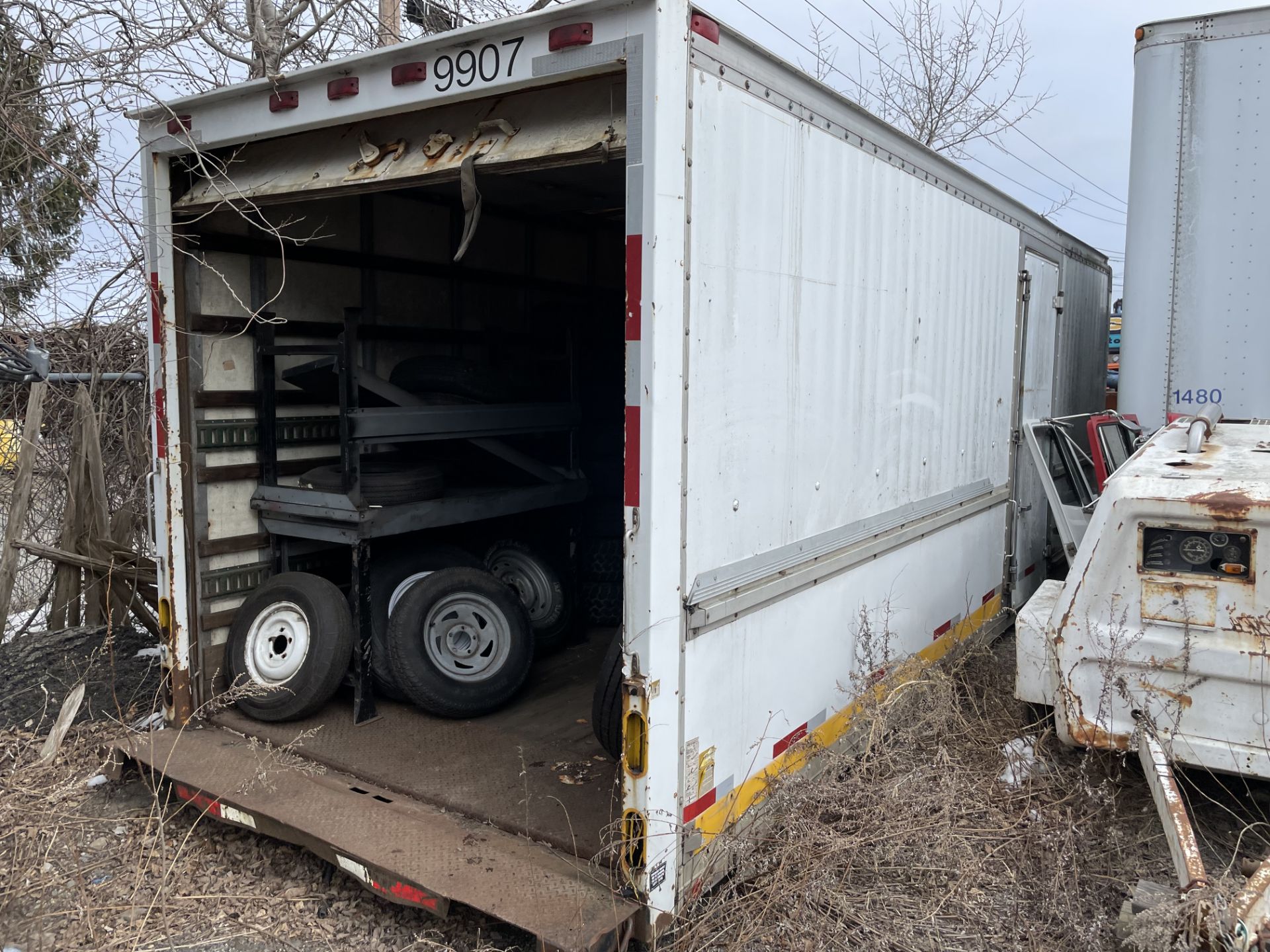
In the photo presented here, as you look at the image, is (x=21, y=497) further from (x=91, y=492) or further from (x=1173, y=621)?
(x=1173, y=621)

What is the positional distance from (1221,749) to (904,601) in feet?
5.15

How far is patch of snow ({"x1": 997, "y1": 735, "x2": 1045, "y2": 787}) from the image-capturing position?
4281 millimetres

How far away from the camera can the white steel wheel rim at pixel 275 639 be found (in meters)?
4.65

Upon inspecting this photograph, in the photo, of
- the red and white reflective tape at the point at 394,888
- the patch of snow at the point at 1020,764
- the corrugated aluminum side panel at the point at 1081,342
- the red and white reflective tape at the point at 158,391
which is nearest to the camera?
the red and white reflective tape at the point at 394,888

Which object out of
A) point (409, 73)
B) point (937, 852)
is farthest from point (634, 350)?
point (937, 852)

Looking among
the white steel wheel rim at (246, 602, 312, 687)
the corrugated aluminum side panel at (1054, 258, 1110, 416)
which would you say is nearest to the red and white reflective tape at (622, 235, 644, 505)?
the white steel wheel rim at (246, 602, 312, 687)

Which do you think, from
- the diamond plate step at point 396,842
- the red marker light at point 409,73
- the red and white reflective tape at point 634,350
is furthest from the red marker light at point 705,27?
the diamond plate step at point 396,842

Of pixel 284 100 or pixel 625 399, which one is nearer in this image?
pixel 625 399

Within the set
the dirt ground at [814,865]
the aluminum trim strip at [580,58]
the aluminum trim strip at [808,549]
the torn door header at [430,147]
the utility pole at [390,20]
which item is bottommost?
the dirt ground at [814,865]

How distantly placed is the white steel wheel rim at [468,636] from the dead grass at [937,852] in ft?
5.90

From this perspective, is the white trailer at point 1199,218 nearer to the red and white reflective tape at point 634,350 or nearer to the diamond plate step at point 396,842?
the red and white reflective tape at point 634,350

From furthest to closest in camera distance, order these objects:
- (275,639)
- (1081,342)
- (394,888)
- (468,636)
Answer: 1. (1081,342)
2. (468,636)
3. (275,639)
4. (394,888)

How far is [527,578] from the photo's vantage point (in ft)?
19.6

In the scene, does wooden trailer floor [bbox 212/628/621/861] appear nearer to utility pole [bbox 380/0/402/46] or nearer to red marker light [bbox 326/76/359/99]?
red marker light [bbox 326/76/359/99]
